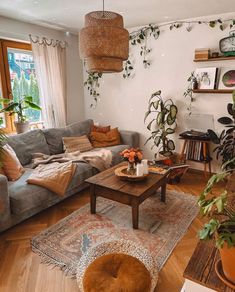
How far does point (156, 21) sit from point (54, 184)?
283 centimetres

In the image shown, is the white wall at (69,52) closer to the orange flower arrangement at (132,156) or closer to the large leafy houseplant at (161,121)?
the large leafy houseplant at (161,121)

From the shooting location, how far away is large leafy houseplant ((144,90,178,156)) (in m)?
3.54

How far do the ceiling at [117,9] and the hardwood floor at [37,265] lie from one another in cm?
245

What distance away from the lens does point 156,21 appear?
135 inches

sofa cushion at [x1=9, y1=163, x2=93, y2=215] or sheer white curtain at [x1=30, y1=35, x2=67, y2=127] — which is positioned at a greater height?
sheer white curtain at [x1=30, y1=35, x2=67, y2=127]

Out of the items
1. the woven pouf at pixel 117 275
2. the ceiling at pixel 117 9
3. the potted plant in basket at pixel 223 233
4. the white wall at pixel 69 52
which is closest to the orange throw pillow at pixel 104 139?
the white wall at pixel 69 52

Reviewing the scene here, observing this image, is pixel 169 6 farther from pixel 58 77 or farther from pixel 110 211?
pixel 110 211

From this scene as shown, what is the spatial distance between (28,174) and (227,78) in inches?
116

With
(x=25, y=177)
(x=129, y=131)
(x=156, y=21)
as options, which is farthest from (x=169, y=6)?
(x=25, y=177)

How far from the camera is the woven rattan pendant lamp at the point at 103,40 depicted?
180 centimetres

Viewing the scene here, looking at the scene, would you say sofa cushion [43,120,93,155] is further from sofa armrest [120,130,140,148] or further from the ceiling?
the ceiling

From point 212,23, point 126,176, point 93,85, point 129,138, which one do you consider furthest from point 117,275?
point 93,85

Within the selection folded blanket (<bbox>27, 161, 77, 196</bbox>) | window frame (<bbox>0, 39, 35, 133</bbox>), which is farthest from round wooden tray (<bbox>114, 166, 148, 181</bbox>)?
window frame (<bbox>0, 39, 35, 133</bbox>)

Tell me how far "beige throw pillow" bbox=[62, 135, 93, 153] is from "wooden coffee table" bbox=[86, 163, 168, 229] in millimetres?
1075
